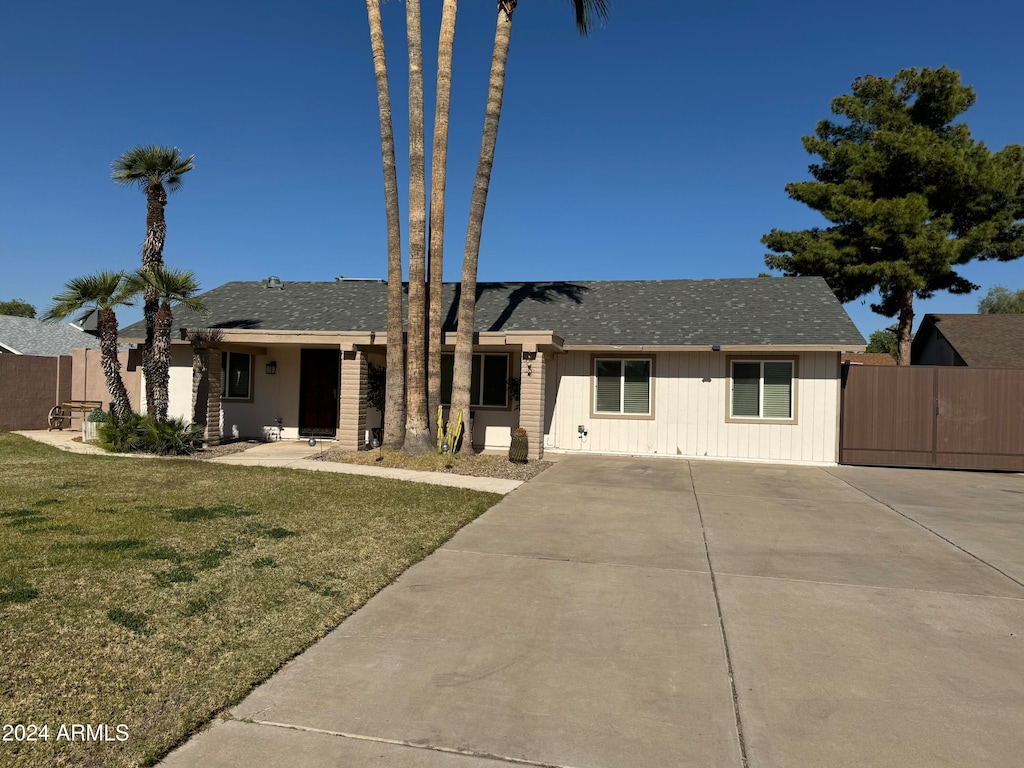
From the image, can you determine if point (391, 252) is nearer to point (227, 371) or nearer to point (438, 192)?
point (438, 192)

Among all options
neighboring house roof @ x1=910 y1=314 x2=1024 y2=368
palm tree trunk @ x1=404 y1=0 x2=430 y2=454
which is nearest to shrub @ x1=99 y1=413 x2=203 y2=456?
palm tree trunk @ x1=404 y1=0 x2=430 y2=454

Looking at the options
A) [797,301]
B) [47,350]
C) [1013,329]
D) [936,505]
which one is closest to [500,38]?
[797,301]

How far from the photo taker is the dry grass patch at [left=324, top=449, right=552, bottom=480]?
11414 millimetres

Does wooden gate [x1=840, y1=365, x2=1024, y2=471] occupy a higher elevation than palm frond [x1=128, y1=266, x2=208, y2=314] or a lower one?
lower

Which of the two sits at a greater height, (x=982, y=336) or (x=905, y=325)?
(x=905, y=325)

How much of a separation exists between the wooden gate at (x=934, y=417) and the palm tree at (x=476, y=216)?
25.9ft

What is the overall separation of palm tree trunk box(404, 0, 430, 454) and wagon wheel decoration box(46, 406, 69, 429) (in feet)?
38.1

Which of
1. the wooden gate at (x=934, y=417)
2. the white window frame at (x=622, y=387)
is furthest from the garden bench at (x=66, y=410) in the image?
the wooden gate at (x=934, y=417)

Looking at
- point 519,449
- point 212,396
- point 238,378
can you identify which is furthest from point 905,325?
point 212,396

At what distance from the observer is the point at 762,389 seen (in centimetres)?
1402

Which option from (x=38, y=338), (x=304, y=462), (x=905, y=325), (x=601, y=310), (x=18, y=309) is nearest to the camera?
(x=304, y=462)

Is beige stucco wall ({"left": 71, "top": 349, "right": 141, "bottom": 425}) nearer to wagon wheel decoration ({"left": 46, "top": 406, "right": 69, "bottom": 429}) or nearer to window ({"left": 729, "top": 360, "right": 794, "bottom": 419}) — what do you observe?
wagon wheel decoration ({"left": 46, "top": 406, "right": 69, "bottom": 429})

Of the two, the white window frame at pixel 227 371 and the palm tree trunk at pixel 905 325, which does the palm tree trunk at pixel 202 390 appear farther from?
the palm tree trunk at pixel 905 325

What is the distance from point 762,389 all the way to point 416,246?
7.88 m
